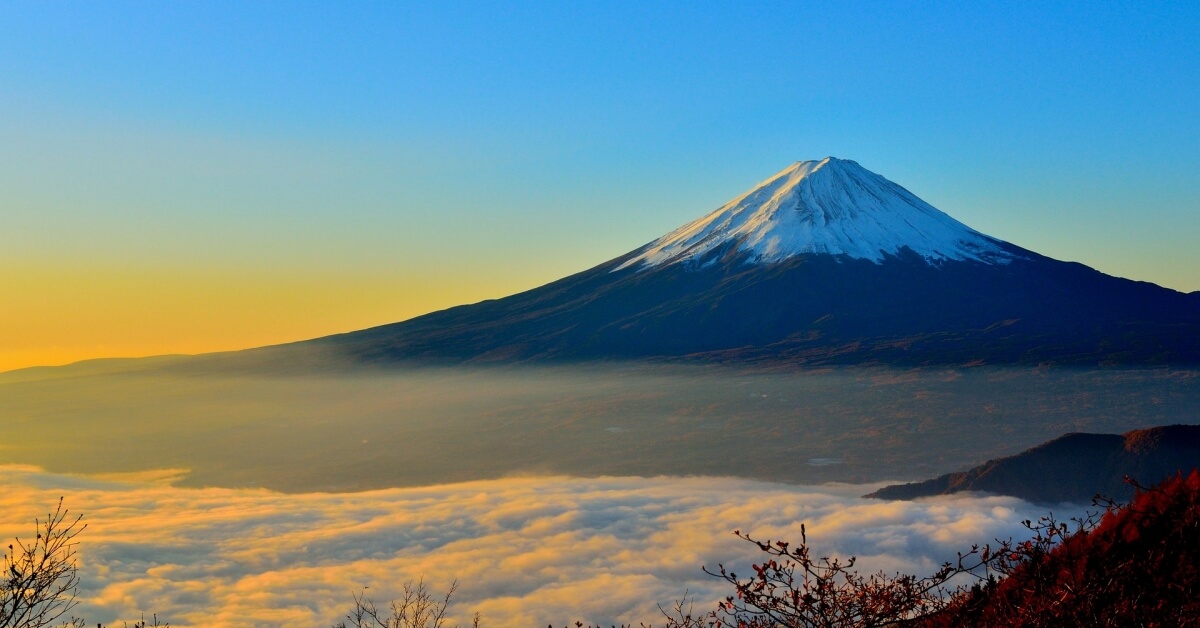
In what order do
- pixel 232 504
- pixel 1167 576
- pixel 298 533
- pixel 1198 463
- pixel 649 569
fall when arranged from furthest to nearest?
pixel 232 504 < pixel 298 533 < pixel 649 569 < pixel 1198 463 < pixel 1167 576

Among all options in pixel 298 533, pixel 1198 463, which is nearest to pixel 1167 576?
pixel 1198 463

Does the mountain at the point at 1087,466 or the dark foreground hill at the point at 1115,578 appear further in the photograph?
the mountain at the point at 1087,466

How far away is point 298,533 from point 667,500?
5458cm

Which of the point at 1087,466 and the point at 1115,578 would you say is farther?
the point at 1087,466

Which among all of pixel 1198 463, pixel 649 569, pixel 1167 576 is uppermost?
→ pixel 1167 576

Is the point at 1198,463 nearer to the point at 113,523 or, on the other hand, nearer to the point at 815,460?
the point at 815,460

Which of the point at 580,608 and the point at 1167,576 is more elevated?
the point at 1167,576

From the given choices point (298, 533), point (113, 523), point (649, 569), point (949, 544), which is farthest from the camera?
point (113, 523)

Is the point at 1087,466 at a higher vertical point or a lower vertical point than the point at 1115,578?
lower

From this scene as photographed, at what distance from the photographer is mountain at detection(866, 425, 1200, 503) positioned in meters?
99.0

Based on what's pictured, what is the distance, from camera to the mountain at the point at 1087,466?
3898 inches

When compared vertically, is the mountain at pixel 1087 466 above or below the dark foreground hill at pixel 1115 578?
below

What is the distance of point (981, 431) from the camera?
7584 inches

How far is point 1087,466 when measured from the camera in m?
112
